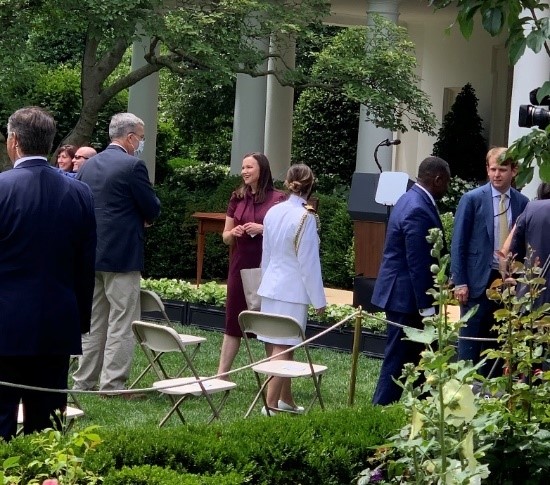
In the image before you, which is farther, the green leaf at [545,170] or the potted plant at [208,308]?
the potted plant at [208,308]

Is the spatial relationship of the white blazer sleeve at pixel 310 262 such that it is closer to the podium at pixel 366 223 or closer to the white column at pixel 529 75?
the podium at pixel 366 223

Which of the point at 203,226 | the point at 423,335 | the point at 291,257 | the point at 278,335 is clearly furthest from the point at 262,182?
the point at 203,226

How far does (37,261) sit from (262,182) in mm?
3548

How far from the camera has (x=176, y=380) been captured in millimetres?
7617

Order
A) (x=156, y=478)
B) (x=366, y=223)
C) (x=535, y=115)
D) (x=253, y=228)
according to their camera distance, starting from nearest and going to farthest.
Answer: (x=156, y=478) → (x=535, y=115) → (x=253, y=228) → (x=366, y=223)

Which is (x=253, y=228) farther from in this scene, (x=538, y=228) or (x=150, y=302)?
(x=538, y=228)

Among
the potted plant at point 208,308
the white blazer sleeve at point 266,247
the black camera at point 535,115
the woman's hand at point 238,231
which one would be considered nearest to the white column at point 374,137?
the potted plant at point 208,308

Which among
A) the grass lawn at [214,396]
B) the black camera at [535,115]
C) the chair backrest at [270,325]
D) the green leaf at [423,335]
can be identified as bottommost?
the grass lawn at [214,396]

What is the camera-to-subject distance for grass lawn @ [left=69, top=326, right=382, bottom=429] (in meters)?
8.20

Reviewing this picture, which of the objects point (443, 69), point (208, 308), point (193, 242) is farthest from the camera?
point (443, 69)

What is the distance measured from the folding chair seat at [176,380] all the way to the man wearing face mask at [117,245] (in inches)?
19.0

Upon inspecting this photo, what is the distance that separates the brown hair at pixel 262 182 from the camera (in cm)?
880

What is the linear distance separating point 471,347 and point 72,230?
3.66 metres

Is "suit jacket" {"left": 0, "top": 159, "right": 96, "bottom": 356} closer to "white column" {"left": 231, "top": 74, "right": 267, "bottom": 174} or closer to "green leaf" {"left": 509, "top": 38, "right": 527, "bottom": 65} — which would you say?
"green leaf" {"left": 509, "top": 38, "right": 527, "bottom": 65}
